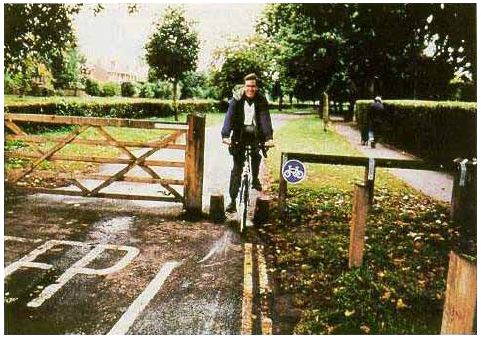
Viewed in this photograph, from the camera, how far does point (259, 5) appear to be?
5332mm

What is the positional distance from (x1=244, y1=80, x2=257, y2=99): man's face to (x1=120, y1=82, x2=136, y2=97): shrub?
17298 mm

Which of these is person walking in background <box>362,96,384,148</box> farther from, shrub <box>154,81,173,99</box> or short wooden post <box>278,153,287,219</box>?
shrub <box>154,81,173,99</box>

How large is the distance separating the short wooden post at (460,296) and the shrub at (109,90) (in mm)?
21455

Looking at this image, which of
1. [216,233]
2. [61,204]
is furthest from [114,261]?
[61,204]

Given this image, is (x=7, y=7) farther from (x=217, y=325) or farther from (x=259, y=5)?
(x=217, y=325)

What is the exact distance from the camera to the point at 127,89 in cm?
2300

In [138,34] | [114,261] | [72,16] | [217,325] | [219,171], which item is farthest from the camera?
[219,171]

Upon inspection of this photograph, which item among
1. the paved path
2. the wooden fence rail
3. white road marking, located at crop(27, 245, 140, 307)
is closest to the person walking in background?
the paved path

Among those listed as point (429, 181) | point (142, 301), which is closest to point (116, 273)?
point (142, 301)

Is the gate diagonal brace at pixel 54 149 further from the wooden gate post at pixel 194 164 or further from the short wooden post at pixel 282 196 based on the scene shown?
the short wooden post at pixel 282 196

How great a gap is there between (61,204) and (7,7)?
8.72 ft

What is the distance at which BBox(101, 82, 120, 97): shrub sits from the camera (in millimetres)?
22672

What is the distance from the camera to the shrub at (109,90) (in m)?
22.7

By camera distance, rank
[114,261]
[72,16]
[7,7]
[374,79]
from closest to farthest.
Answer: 1. [114,261]
2. [7,7]
3. [72,16]
4. [374,79]
